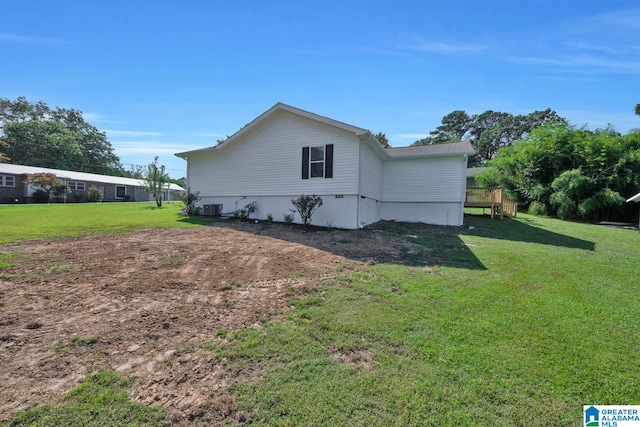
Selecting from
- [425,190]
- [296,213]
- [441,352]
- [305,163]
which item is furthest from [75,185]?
[441,352]

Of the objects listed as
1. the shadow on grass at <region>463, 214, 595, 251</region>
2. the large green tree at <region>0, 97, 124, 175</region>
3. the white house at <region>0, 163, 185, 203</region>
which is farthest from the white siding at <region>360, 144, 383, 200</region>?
the large green tree at <region>0, 97, 124, 175</region>

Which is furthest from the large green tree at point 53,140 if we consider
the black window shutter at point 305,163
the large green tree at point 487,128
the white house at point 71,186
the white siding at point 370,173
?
the large green tree at point 487,128

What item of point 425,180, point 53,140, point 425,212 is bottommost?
point 425,212

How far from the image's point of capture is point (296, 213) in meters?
11.9

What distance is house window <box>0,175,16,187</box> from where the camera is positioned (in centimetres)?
2292

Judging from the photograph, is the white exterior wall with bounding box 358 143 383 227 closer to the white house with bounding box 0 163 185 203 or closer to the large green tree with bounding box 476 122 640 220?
the large green tree with bounding box 476 122 640 220

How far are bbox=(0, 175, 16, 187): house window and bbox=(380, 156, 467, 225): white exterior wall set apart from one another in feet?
105

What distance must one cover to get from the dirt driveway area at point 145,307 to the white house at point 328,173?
430 cm

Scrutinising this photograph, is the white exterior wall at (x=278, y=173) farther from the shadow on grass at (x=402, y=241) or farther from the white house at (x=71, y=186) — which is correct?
the white house at (x=71, y=186)

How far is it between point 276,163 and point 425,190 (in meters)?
7.51

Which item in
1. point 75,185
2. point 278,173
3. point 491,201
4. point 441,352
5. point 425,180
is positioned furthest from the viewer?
point 75,185

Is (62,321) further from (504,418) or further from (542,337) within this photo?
(542,337)

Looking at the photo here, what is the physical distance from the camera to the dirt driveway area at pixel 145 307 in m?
2.17

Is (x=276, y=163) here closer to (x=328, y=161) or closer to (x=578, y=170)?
(x=328, y=161)
